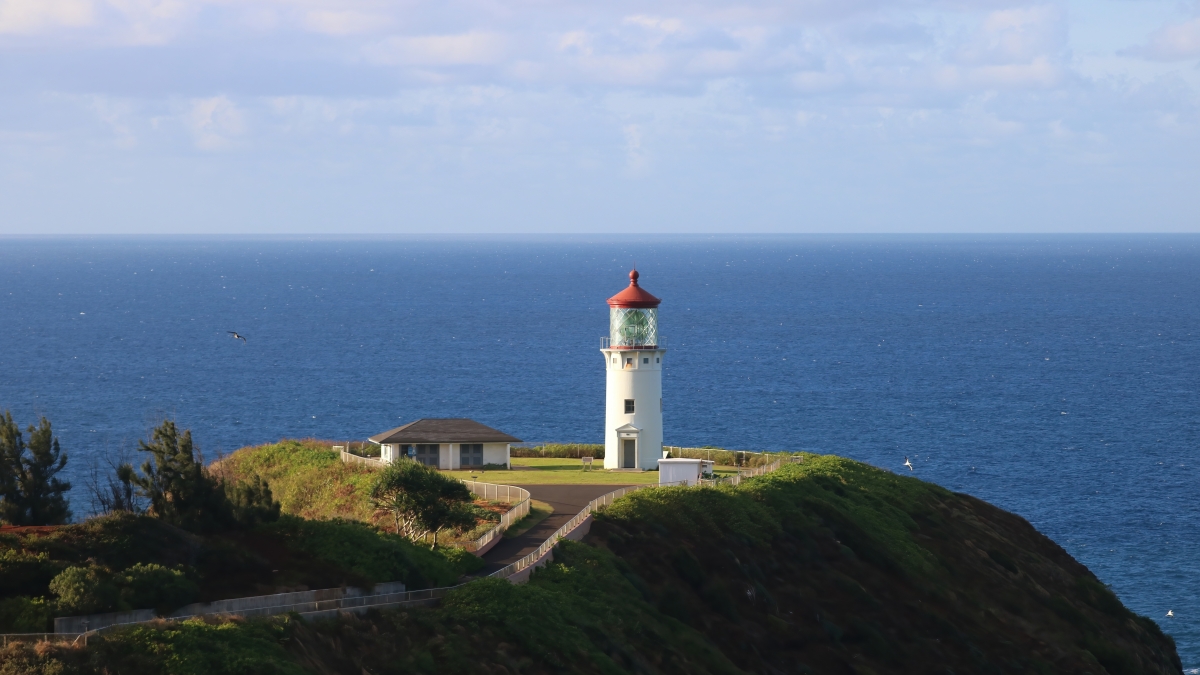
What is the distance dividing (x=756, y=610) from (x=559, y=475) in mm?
14651

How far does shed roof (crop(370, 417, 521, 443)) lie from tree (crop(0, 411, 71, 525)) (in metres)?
18.4

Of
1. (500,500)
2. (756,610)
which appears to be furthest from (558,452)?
(756,610)

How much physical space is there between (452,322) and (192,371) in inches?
2311

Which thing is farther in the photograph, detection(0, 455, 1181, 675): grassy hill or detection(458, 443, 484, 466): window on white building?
detection(458, 443, 484, 466): window on white building

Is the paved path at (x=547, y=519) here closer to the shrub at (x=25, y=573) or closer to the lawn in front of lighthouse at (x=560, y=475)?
the lawn in front of lighthouse at (x=560, y=475)

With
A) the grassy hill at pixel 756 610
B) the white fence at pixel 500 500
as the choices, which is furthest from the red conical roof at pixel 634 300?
the white fence at pixel 500 500

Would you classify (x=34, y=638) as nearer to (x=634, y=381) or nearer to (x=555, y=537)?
A: (x=555, y=537)

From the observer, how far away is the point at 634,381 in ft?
173

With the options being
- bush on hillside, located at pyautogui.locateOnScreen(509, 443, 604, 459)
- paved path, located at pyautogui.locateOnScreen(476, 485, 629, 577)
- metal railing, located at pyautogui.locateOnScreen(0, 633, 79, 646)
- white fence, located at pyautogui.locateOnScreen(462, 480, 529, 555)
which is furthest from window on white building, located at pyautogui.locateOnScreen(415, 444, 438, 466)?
metal railing, located at pyautogui.locateOnScreen(0, 633, 79, 646)

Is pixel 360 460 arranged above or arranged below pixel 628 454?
above

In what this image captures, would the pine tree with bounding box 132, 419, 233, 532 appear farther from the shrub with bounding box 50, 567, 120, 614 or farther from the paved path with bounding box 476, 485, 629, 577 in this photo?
the paved path with bounding box 476, 485, 629, 577

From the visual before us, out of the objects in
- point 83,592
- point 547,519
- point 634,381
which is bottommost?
point 547,519

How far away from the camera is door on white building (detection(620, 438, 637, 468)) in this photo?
174 ft

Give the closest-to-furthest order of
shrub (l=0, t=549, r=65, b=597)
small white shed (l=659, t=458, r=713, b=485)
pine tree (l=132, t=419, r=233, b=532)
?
shrub (l=0, t=549, r=65, b=597)
pine tree (l=132, t=419, r=233, b=532)
small white shed (l=659, t=458, r=713, b=485)
